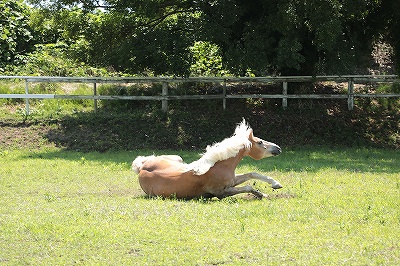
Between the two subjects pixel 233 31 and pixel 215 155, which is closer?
pixel 215 155

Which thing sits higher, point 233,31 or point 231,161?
point 233,31

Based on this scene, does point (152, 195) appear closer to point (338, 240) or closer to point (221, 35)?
point (338, 240)

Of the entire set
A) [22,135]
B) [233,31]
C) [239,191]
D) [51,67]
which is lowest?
[22,135]

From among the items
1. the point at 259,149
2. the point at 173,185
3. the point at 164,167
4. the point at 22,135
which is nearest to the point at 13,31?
the point at 22,135

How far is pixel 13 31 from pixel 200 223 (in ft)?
67.3

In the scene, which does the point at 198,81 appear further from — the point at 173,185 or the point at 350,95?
the point at 173,185

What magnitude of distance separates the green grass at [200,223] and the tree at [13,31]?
43.7 ft

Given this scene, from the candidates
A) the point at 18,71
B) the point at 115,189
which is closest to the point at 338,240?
the point at 115,189

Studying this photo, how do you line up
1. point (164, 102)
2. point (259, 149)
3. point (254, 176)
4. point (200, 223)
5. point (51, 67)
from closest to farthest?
point (200, 223) < point (254, 176) < point (259, 149) < point (164, 102) < point (51, 67)

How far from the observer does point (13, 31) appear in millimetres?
26328

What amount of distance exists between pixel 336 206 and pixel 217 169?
215 centimetres

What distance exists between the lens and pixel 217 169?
34.5 ft

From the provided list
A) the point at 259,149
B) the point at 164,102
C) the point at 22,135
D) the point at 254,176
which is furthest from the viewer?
the point at 164,102

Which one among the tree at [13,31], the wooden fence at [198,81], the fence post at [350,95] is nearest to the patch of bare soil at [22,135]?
the wooden fence at [198,81]
